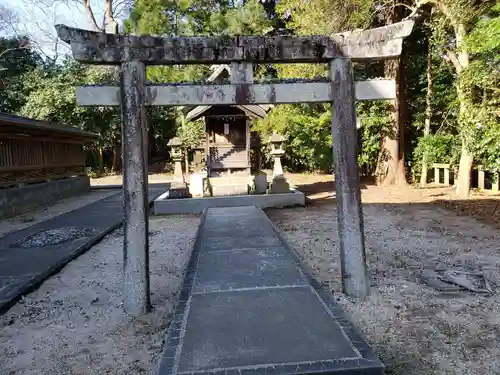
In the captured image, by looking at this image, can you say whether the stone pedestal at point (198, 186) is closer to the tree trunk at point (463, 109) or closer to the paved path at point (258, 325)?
the paved path at point (258, 325)

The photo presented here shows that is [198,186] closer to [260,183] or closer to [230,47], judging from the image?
[260,183]

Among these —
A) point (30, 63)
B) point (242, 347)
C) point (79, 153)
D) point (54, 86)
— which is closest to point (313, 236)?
point (242, 347)

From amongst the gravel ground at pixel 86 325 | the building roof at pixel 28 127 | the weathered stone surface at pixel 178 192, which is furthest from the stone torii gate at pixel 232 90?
the building roof at pixel 28 127

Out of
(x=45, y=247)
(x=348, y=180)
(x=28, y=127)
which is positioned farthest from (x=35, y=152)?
(x=348, y=180)

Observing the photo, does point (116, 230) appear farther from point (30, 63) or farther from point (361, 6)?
point (30, 63)

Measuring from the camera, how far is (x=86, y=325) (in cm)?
430

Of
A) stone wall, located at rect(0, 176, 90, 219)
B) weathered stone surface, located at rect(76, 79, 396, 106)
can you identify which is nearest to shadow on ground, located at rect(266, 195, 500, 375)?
weathered stone surface, located at rect(76, 79, 396, 106)

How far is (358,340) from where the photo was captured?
125 inches

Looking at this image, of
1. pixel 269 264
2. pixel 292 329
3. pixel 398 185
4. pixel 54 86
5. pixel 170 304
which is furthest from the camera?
pixel 54 86

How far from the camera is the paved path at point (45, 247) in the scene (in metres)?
5.50

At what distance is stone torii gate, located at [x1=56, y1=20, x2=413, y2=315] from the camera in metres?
4.37

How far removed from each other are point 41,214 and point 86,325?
368 inches

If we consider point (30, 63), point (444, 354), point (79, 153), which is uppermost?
point (30, 63)

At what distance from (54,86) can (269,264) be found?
22.1 metres
